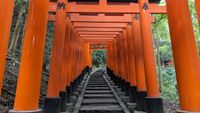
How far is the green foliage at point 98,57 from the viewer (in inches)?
1307

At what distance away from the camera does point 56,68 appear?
6.52 m

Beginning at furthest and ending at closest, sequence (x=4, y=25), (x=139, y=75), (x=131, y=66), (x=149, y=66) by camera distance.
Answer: (x=131, y=66) < (x=139, y=75) < (x=149, y=66) < (x=4, y=25)

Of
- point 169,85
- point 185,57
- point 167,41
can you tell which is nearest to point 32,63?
point 185,57

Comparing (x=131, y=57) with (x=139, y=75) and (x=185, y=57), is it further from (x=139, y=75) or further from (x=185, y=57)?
(x=185, y=57)

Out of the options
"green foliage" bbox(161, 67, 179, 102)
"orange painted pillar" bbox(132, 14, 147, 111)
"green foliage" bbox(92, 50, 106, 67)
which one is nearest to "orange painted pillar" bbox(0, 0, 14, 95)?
"orange painted pillar" bbox(132, 14, 147, 111)

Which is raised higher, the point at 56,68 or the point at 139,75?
the point at 56,68

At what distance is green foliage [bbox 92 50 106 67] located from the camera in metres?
33.2

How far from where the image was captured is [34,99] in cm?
337

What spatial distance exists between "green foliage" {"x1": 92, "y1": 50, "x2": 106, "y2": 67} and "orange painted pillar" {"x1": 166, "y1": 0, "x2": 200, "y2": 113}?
96.7 feet

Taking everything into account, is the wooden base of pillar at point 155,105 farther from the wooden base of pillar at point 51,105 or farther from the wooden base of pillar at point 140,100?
the wooden base of pillar at point 51,105

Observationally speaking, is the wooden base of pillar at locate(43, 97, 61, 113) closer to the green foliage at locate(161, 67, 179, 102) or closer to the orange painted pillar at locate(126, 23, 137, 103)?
the orange painted pillar at locate(126, 23, 137, 103)

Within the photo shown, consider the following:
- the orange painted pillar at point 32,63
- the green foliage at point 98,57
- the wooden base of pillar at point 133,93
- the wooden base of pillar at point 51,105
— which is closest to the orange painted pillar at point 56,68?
the wooden base of pillar at point 51,105

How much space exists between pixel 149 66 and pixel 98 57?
27584 mm

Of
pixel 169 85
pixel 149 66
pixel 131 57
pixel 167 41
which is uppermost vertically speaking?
pixel 167 41
